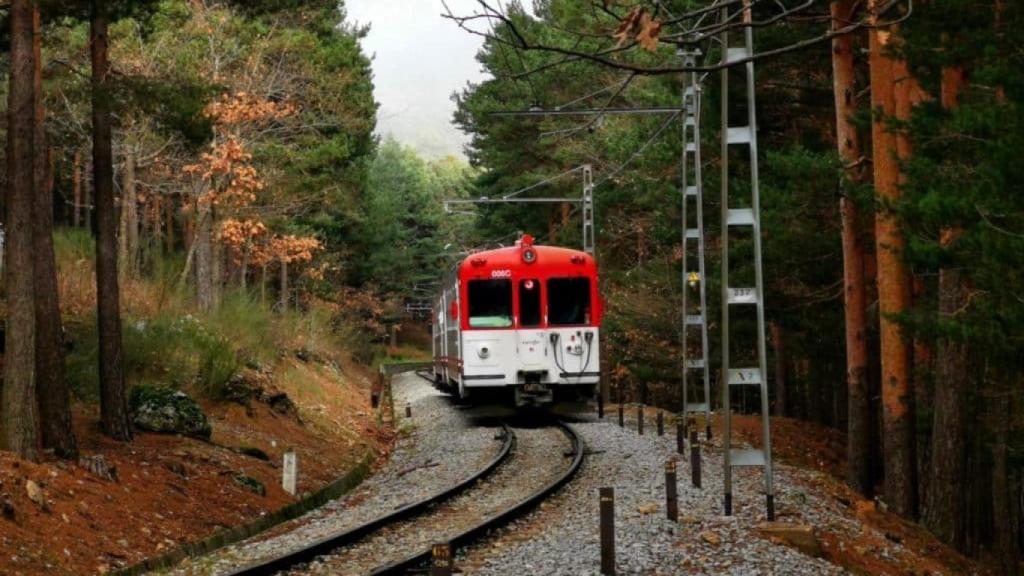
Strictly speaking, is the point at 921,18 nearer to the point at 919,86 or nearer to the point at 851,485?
the point at 919,86

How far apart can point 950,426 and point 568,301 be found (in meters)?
7.73

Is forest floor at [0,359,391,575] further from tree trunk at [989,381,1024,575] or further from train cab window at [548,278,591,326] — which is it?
tree trunk at [989,381,1024,575]

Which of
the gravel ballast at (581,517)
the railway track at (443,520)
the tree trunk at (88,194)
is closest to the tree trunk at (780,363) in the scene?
the gravel ballast at (581,517)

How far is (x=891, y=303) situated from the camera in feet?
50.9

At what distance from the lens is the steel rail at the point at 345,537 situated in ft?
29.0

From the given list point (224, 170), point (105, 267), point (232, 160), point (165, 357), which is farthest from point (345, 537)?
point (232, 160)

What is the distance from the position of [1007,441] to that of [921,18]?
9.71 metres

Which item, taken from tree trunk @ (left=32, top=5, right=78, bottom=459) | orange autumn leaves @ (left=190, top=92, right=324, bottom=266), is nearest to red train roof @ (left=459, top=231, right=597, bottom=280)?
orange autumn leaves @ (left=190, top=92, right=324, bottom=266)

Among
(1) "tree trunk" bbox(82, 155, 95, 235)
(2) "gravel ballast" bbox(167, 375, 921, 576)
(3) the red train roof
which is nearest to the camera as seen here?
(2) "gravel ballast" bbox(167, 375, 921, 576)

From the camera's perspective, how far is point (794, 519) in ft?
38.4

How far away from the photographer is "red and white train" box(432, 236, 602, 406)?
21078 mm

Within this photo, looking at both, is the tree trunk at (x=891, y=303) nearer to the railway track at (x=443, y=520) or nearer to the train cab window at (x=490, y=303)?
the railway track at (x=443, y=520)

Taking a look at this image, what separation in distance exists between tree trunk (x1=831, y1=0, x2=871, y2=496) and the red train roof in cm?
568

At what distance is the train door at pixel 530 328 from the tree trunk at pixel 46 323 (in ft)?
34.7
